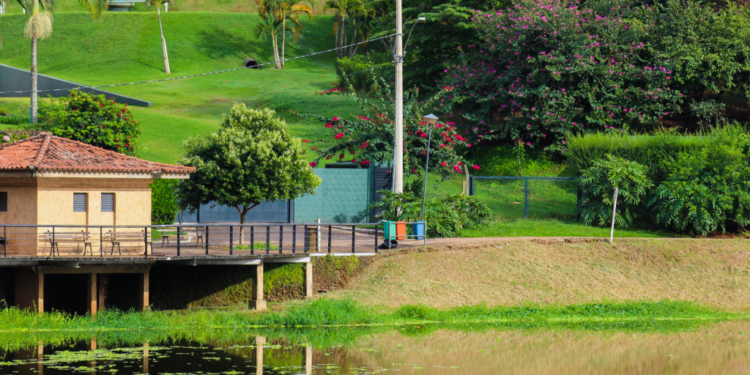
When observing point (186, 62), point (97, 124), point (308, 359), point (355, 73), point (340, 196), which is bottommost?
point (308, 359)

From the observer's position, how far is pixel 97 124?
3584 centimetres

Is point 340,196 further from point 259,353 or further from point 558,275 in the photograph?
point 259,353

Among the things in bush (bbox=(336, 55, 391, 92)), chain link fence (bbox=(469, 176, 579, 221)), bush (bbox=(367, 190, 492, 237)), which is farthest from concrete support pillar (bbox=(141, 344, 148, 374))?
bush (bbox=(336, 55, 391, 92))

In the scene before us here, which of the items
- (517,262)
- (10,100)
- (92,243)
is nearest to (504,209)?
(517,262)

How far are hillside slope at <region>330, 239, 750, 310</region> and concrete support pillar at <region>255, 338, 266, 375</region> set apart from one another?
424cm

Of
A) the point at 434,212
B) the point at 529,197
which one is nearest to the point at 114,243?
the point at 434,212

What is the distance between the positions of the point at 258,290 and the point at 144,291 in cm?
299

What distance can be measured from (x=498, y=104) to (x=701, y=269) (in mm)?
16127

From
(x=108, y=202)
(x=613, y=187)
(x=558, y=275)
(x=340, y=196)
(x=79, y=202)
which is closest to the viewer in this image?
(x=79, y=202)

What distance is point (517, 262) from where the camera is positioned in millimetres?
24969

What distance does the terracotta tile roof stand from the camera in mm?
22156

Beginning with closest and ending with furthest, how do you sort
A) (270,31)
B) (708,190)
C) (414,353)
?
(414,353), (708,190), (270,31)

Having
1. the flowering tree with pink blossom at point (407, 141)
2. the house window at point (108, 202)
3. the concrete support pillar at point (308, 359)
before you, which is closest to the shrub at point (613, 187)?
the flowering tree with pink blossom at point (407, 141)

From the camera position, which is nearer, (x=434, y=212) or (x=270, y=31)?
(x=434, y=212)
